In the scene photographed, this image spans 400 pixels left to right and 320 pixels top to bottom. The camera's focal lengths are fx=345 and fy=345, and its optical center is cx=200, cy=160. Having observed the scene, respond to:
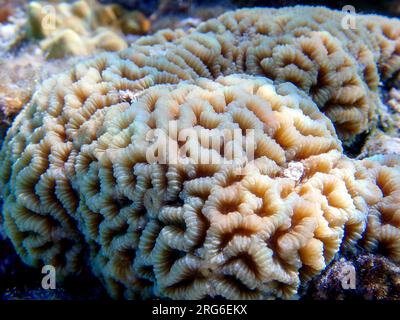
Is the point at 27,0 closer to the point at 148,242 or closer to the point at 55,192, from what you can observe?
the point at 55,192

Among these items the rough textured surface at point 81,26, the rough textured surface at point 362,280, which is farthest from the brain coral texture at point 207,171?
the rough textured surface at point 81,26

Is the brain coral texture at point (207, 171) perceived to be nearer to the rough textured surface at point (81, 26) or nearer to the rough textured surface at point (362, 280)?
the rough textured surface at point (362, 280)

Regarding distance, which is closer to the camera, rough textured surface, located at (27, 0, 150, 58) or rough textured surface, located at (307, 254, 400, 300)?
rough textured surface, located at (307, 254, 400, 300)

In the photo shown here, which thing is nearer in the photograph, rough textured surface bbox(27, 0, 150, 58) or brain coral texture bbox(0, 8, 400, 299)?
brain coral texture bbox(0, 8, 400, 299)

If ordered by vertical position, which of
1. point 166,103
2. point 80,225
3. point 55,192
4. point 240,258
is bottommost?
point 80,225

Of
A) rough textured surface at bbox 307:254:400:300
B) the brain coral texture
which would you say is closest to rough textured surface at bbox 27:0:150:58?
the brain coral texture

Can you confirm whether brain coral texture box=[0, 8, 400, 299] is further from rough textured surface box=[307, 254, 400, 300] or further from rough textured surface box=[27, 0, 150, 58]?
rough textured surface box=[27, 0, 150, 58]

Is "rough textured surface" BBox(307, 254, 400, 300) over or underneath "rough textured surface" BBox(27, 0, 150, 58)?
underneath

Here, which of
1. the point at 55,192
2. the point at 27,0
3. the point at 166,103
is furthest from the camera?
the point at 27,0
